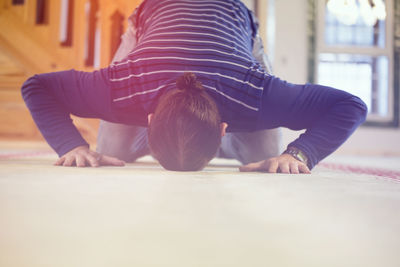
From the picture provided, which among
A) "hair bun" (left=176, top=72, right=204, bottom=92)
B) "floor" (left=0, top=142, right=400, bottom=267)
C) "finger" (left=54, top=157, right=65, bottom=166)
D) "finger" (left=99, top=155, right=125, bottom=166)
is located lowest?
"finger" (left=99, top=155, right=125, bottom=166)

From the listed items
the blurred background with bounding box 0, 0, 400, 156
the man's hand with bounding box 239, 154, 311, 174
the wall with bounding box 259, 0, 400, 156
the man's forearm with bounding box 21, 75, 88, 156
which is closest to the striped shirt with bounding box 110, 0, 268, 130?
the man's hand with bounding box 239, 154, 311, 174

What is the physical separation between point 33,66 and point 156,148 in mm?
2893

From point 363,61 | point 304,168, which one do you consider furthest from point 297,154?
point 363,61

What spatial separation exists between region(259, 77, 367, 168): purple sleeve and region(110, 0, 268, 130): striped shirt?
5 centimetres

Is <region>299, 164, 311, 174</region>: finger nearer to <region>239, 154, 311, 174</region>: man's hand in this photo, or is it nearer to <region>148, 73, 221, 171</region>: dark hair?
<region>239, 154, 311, 174</region>: man's hand

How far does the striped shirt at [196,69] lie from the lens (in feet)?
3.21

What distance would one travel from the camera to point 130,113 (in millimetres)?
1066

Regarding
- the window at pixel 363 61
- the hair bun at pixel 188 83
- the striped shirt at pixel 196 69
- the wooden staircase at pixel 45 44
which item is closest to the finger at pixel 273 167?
the striped shirt at pixel 196 69

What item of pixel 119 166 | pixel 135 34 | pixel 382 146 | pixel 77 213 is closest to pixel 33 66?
pixel 135 34

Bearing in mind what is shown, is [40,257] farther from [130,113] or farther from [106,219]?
[130,113]

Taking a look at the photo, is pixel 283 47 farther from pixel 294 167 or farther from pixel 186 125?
pixel 186 125

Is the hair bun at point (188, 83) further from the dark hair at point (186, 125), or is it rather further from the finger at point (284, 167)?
the finger at point (284, 167)

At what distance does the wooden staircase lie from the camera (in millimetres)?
3236

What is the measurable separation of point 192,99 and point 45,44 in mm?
2950
